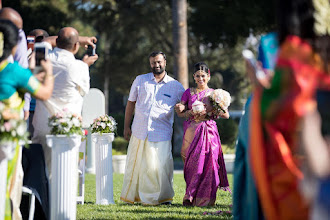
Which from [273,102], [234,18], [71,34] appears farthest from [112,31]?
[273,102]

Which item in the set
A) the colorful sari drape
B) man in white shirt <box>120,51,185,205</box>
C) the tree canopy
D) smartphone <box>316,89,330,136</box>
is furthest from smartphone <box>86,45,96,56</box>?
the tree canopy

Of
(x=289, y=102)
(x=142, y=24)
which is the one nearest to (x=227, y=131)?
(x=142, y=24)

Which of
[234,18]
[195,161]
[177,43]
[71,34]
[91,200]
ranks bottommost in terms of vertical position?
[91,200]

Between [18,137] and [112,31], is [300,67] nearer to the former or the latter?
[18,137]

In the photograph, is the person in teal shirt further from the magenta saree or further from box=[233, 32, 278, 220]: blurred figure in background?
the magenta saree

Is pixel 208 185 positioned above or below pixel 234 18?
below

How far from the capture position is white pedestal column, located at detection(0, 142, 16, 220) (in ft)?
15.1

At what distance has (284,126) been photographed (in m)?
3.36

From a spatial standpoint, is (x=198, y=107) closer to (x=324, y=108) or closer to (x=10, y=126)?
(x=10, y=126)

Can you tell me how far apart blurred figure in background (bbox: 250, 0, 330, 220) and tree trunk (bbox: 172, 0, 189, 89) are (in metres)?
14.2

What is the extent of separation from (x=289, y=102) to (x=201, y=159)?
196 inches

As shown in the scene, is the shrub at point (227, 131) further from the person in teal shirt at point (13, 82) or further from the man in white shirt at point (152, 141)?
the person in teal shirt at point (13, 82)

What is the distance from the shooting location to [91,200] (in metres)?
8.85

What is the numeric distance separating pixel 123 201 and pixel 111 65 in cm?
2153
